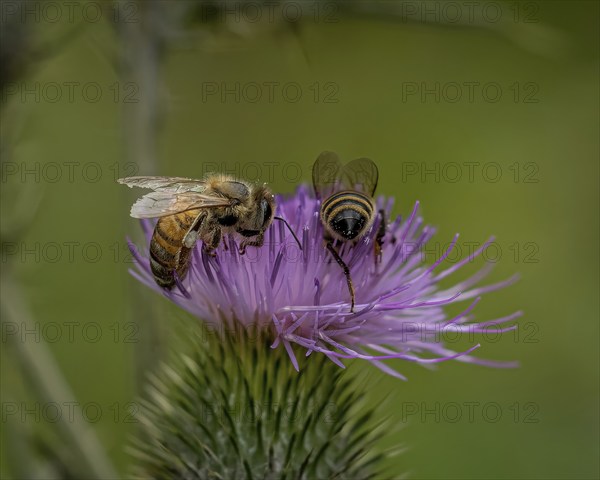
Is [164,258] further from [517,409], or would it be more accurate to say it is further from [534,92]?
[534,92]

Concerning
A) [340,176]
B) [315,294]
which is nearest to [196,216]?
[315,294]

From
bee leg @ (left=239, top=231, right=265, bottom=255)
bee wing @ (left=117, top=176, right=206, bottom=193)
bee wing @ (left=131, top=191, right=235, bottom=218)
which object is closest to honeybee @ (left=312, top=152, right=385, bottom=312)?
bee leg @ (left=239, top=231, right=265, bottom=255)

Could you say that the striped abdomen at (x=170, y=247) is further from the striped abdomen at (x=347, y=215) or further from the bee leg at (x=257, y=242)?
the striped abdomen at (x=347, y=215)

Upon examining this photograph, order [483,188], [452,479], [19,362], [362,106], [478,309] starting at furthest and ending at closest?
[362,106] < [483,188] < [478,309] < [452,479] < [19,362]

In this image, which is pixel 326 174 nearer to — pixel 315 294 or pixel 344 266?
pixel 344 266

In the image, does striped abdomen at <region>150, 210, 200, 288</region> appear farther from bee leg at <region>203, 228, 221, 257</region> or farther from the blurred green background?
the blurred green background

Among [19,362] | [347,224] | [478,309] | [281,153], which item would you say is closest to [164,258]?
[347,224]

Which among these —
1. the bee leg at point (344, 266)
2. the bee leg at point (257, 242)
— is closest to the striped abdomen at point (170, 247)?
the bee leg at point (257, 242)
